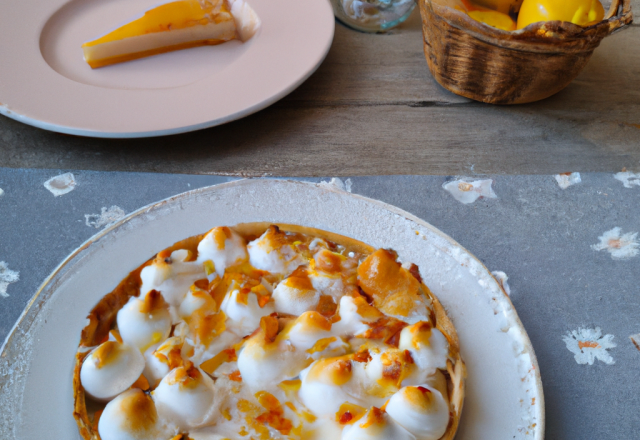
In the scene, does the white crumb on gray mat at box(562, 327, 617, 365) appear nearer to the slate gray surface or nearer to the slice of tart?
the slate gray surface

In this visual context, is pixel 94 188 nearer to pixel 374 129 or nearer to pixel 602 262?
pixel 374 129

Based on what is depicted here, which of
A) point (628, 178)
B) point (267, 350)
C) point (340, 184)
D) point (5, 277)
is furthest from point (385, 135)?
point (5, 277)

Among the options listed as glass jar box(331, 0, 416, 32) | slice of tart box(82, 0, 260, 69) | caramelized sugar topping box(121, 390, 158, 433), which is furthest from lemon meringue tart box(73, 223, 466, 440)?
glass jar box(331, 0, 416, 32)

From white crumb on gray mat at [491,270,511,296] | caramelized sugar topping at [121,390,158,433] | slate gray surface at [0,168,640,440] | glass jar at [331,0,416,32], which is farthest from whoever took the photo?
glass jar at [331,0,416,32]

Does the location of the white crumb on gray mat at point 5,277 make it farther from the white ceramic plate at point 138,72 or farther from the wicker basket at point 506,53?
the wicker basket at point 506,53

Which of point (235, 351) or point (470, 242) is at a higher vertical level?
point (235, 351)

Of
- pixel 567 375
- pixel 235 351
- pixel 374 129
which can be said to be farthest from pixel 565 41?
pixel 235 351

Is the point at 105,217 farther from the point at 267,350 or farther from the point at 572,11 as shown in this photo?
the point at 572,11
